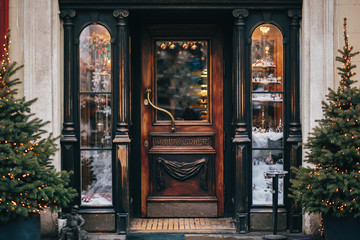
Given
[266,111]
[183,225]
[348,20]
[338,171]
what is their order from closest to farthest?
[338,171] → [348,20] → [266,111] → [183,225]

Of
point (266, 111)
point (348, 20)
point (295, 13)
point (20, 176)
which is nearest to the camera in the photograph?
point (20, 176)

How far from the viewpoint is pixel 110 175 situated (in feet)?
25.9

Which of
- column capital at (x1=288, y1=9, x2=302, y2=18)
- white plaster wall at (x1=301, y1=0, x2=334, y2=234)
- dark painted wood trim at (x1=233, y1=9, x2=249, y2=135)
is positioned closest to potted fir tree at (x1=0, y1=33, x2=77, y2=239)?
dark painted wood trim at (x1=233, y1=9, x2=249, y2=135)

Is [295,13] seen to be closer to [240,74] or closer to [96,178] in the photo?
[240,74]

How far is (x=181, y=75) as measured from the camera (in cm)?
841

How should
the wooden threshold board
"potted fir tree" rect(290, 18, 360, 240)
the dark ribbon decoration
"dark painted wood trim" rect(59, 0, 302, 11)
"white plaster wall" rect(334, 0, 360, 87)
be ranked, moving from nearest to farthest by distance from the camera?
"potted fir tree" rect(290, 18, 360, 240)
"white plaster wall" rect(334, 0, 360, 87)
"dark painted wood trim" rect(59, 0, 302, 11)
the wooden threshold board
the dark ribbon decoration

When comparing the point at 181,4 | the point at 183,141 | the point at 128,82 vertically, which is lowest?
the point at 183,141

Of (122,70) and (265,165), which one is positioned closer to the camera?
(122,70)

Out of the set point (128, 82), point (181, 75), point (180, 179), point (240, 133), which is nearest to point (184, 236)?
point (180, 179)

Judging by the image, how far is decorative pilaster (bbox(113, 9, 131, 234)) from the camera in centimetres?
771

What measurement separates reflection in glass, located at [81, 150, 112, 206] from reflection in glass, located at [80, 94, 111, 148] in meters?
0.17

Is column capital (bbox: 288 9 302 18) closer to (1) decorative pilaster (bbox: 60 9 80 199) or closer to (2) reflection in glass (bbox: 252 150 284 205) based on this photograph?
(2) reflection in glass (bbox: 252 150 284 205)

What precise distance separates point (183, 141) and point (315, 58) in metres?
2.42

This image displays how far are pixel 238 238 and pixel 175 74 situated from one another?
9.03 feet
